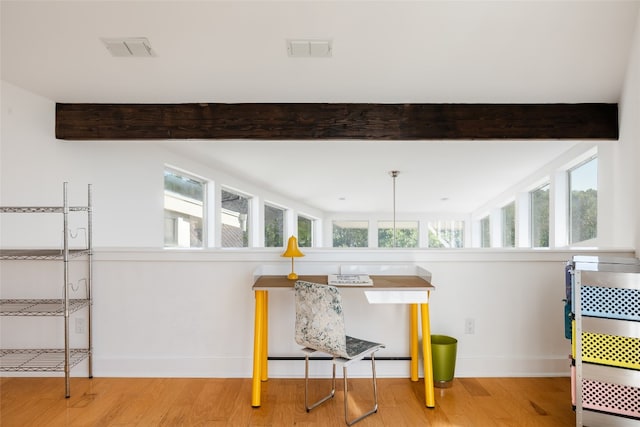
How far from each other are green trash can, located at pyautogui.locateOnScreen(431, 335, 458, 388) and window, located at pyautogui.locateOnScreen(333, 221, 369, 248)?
706 centimetres

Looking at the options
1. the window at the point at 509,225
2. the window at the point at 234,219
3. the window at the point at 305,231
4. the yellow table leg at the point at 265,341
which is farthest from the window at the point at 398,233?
the yellow table leg at the point at 265,341

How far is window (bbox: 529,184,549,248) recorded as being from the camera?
5465mm

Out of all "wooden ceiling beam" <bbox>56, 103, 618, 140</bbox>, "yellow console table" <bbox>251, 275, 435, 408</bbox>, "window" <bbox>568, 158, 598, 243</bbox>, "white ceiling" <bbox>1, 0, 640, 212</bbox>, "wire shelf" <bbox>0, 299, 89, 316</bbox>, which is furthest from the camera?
"window" <bbox>568, 158, 598, 243</bbox>

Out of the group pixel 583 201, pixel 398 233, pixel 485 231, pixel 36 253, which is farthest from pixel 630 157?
pixel 398 233

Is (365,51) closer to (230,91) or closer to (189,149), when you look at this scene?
(230,91)

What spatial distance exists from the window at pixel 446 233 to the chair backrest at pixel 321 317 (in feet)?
26.7

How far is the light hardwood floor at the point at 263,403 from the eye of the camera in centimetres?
246

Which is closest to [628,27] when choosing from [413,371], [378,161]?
[413,371]

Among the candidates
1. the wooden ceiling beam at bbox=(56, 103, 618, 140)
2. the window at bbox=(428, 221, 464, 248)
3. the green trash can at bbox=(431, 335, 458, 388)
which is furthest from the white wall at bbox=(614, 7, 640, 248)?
the window at bbox=(428, 221, 464, 248)

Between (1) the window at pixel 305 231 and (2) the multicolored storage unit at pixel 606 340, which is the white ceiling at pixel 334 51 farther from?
(1) the window at pixel 305 231

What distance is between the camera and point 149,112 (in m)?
3.25

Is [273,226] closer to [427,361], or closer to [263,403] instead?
[263,403]

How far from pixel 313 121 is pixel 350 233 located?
6.99 meters

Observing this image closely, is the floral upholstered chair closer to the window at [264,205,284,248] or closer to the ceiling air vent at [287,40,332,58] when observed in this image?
the ceiling air vent at [287,40,332,58]
